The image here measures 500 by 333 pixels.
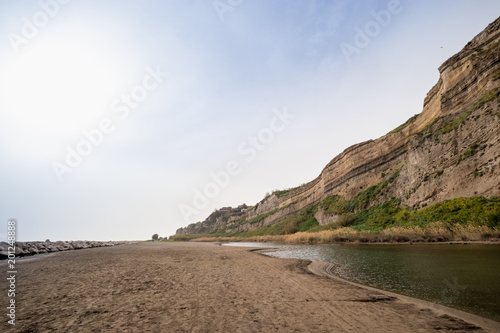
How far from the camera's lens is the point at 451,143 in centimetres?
2502

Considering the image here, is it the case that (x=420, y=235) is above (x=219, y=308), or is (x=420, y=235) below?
below

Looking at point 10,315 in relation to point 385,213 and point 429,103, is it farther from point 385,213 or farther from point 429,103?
point 429,103

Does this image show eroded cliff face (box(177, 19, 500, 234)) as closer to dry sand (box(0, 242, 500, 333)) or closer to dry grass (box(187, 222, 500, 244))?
dry grass (box(187, 222, 500, 244))

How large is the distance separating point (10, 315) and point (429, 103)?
1820 inches

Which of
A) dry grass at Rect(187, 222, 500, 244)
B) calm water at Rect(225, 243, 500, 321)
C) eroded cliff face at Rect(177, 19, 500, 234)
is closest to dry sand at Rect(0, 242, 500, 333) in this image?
calm water at Rect(225, 243, 500, 321)

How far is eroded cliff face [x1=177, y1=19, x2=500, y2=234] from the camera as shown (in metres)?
20.5

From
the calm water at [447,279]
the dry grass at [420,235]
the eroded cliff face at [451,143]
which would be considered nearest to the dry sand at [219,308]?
the calm water at [447,279]

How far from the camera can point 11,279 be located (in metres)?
8.80

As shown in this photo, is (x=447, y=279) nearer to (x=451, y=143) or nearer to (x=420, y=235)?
(x=420, y=235)

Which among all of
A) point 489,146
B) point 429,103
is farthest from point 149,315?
point 429,103

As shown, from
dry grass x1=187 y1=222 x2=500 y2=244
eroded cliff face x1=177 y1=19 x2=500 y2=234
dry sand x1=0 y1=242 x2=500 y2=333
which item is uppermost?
eroded cliff face x1=177 y1=19 x2=500 y2=234

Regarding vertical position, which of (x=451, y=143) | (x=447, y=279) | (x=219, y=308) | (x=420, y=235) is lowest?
(x=420, y=235)

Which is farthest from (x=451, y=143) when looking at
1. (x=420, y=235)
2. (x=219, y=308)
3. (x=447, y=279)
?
(x=219, y=308)

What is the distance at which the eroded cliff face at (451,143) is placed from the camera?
20.5 metres
